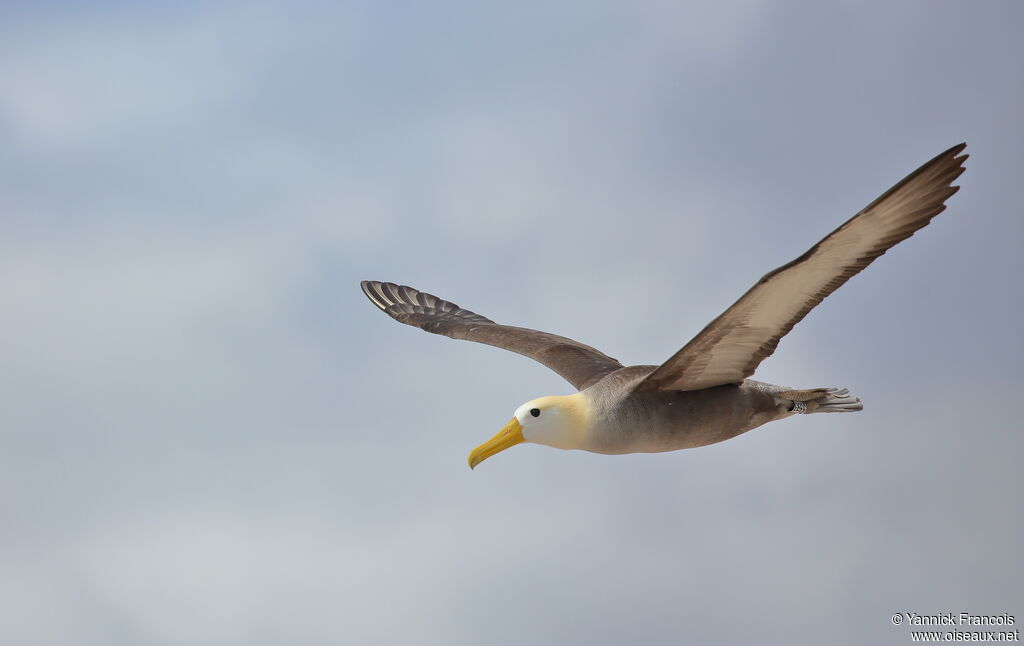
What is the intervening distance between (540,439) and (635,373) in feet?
3.50

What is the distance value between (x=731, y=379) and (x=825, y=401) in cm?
144

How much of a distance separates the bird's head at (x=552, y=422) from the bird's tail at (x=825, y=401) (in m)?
2.10

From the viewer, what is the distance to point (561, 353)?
479 inches

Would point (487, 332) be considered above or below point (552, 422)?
above

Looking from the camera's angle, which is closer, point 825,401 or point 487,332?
point 825,401

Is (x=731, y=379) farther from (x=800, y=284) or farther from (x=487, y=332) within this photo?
(x=487, y=332)

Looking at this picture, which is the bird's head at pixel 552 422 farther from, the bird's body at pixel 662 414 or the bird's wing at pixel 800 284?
the bird's wing at pixel 800 284

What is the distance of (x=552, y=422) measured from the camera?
966 cm

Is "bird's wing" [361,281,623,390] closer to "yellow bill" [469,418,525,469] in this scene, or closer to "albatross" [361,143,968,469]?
"albatross" [361,143,968,469]

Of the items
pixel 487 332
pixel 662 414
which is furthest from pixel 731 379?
pixel 487 332

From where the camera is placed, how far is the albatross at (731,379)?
26.8ft

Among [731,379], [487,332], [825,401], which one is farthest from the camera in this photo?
[487,332]

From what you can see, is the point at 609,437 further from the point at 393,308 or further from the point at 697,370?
the point at 393,308

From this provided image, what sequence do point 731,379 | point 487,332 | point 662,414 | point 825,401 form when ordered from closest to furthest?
point 662,414 → point 731,379 → point 825,401 → point 487,332
